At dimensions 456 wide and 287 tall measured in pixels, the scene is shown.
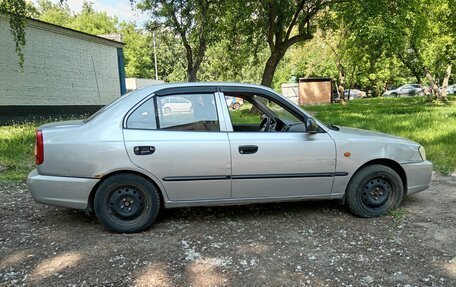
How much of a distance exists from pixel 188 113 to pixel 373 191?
2444 mm

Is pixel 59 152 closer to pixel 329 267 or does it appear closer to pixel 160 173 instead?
pixel 160 173

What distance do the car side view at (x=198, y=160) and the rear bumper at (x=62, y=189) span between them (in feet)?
0.03

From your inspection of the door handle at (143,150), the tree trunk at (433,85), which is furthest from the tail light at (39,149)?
the tree trunk at (433,85)

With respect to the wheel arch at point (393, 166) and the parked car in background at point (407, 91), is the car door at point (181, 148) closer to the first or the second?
the wheel arch at point (393, 166)

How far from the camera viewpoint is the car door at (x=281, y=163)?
4285mm

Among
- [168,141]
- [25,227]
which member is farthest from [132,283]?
[25,227]

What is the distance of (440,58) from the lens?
76.4 ft

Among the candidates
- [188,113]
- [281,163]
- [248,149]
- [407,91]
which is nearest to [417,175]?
[281,163]

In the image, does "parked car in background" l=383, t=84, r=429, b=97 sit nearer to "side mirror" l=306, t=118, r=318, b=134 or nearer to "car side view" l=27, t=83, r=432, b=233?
"car side view" l=27, t=83, r=432, b=233

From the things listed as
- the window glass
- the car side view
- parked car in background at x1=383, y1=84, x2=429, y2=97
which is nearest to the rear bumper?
the car side view

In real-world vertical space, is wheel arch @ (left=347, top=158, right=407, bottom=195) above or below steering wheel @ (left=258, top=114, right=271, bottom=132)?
below

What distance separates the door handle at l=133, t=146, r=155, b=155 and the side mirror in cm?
174

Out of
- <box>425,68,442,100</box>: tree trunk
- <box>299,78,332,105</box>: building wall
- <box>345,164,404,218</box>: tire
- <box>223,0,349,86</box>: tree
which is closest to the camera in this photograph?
<box>345,164,404,218</box>: tire

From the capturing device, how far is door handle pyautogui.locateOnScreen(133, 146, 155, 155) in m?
4.06
